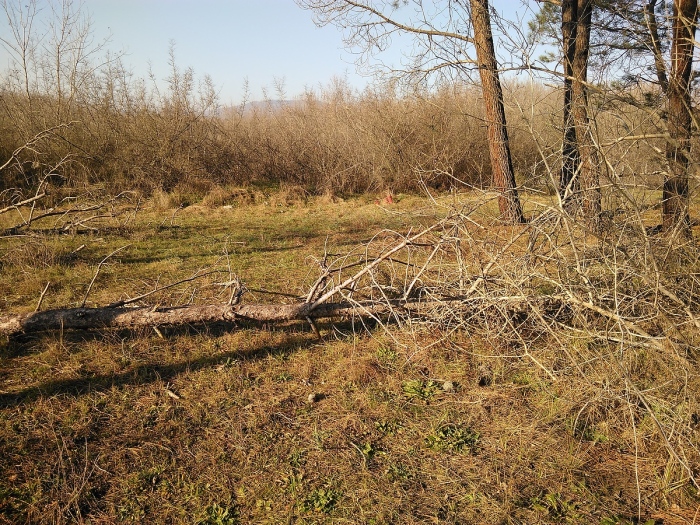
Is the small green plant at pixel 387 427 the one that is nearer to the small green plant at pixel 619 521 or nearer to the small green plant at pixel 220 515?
the small green plant at pixel 220 515

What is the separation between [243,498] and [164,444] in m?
0.75

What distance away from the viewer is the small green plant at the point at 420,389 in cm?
375

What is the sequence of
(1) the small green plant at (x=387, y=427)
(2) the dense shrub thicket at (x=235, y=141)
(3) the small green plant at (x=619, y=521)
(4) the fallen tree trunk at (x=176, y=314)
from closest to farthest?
(3) the small green plant at (x=619, y=521) < (1) the small green plant at (x=387, y=427) < (4) the fallen tree trunk at (x=176, y=314) < (2) the dense shrub thicket at (x=235, y=141)

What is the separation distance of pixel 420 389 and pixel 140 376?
2.18m

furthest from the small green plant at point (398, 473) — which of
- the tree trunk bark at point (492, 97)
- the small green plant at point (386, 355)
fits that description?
the tree trunk bark at point (492, 97)

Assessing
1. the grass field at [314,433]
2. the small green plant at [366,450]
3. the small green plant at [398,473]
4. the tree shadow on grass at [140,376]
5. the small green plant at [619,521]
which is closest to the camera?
the small green plant at [619,521]

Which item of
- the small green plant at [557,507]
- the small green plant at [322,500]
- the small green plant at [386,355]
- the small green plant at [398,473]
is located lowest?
the small green plant at [557,507]

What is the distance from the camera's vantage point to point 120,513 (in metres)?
2.63

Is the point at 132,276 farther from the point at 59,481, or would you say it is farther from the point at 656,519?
the point at 656,519

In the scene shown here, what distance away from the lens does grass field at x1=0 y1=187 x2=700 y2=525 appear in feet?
8.77

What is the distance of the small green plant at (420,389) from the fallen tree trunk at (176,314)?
2.14 feet

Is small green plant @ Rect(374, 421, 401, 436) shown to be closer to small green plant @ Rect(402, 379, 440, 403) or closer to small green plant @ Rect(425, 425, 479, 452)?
small green plant @ Rect(425, 425, 479, 452)

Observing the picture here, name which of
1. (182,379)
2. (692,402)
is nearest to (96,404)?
(182,379)

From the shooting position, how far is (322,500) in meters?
2.72
